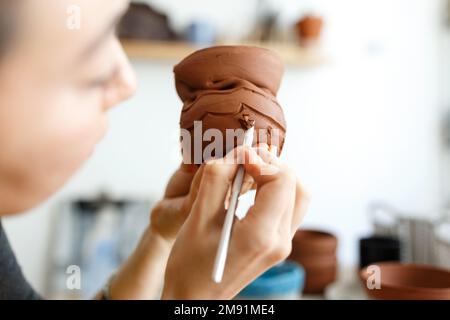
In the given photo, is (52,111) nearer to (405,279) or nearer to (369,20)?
(405,279)

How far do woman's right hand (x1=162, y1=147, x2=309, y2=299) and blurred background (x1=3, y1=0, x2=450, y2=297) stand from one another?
1.32 metres

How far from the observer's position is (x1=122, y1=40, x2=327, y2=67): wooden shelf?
191 cm

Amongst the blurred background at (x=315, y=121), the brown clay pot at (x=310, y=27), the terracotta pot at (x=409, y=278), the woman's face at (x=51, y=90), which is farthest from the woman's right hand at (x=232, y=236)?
the brown clay pot at (x=310, y=27)

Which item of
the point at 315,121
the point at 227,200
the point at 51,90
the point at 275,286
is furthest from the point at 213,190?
the point at 315,121

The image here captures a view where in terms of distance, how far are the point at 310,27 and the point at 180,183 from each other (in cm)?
148

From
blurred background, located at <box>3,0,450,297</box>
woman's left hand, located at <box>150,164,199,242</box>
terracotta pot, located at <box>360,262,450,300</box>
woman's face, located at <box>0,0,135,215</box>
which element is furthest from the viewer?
blurred background, located at <box>3,0,450,297</box>

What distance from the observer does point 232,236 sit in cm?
45

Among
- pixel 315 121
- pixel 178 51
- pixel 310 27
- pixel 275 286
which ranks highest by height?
pixel 310 27

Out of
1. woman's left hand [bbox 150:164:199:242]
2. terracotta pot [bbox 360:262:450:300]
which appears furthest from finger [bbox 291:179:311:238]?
terracotta pot [bbox 360:262:450:300]

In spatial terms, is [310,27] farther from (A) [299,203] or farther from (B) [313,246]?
(A) [299,203]

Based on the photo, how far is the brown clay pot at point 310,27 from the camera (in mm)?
1963

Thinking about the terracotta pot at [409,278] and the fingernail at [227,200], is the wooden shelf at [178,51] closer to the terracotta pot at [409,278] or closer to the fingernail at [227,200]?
the terracotta pot at [409,278]

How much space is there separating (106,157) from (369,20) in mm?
1307

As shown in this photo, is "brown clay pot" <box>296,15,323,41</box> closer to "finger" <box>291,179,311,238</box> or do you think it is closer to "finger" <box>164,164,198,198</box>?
"finger" <box>164,164,198,198</box>
